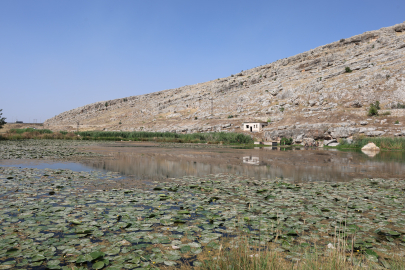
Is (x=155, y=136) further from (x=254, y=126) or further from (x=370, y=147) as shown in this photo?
(x=370, y=147)

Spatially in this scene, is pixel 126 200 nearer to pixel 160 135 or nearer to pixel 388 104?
pixel 160 135

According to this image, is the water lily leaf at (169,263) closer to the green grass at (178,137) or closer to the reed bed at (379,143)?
the reed bed at (379,143)

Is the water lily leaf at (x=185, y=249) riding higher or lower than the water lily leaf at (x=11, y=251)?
lower

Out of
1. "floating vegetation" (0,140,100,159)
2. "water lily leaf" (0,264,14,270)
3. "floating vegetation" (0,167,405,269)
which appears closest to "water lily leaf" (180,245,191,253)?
"floating vegetation" (0,167,405,269)

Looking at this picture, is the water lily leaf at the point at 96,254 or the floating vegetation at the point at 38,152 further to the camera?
the floating vegetation at the point at 38,152

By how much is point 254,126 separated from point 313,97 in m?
20.1

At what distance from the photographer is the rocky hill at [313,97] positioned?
4650cm

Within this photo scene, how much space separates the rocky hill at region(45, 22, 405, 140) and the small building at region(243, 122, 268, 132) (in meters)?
1.96

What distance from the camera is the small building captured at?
54.4 metres

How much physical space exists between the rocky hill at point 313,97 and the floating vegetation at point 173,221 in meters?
39.8

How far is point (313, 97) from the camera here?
207ft

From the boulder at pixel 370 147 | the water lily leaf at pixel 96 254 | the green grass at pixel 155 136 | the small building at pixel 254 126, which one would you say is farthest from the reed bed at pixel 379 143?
the water lily leaf at pixel 96 254

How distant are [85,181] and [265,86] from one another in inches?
3253

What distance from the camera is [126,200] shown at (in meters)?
7.15
